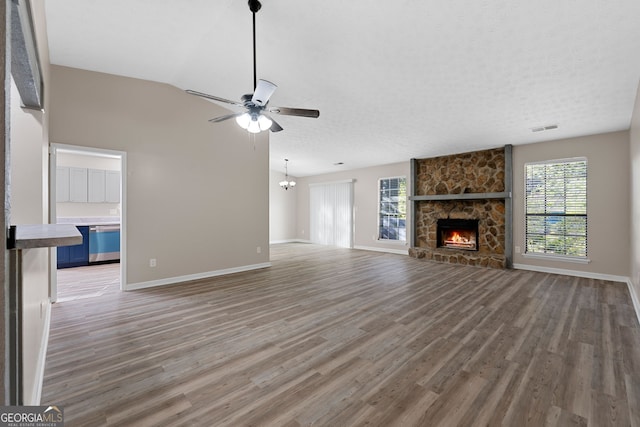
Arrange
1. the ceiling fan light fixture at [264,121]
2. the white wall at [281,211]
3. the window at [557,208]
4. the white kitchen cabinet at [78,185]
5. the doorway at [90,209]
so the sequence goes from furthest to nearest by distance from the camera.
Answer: the white wall at [281,211]
the white kitchen cabinet at [78,185]
the doorway at [90,209]
the window at [557,208]
the ceiling fan light fixture at [264,121]

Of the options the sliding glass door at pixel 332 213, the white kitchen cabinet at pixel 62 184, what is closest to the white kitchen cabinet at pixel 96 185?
the white kitchen cabinet at pixel 62 184

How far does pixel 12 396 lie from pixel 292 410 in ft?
4.22

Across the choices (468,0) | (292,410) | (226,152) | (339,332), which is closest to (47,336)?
(292,410)

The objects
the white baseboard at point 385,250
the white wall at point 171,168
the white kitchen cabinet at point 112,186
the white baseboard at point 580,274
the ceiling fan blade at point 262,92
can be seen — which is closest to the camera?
the ceiling fan blade at point 262,92

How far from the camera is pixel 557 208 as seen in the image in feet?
17.9

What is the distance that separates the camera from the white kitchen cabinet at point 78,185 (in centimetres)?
600

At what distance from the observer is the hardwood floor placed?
1.67 meters

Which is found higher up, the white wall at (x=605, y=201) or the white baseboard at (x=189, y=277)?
the white wall at (x=605, y=201)

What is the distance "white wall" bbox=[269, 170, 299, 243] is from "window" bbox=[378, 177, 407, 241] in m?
3.99

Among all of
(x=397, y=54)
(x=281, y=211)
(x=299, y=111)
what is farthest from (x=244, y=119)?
(x=281, y=211)

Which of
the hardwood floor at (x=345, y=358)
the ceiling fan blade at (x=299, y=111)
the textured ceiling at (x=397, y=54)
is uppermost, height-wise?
the textured ceiling at (x=397, y=54)

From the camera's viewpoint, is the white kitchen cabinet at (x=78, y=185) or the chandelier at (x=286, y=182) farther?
the chandelier at (x=286, y=182)

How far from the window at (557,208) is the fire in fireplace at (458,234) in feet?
3.57

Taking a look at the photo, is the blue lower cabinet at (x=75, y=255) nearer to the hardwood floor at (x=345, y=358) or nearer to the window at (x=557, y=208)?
the hardwood floor at (x=345, y=358)
